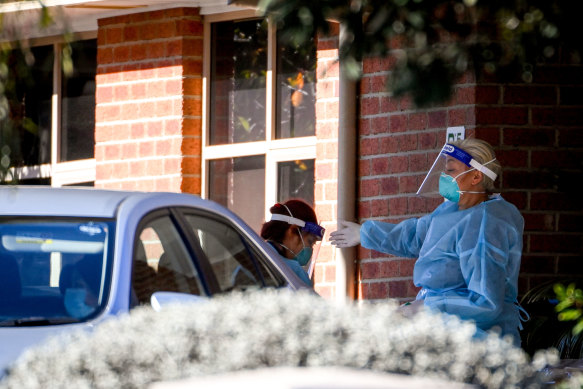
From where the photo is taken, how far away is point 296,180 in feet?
32.3

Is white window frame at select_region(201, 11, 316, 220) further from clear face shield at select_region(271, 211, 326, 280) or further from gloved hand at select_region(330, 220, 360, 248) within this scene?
gloved hand at select_region(330, 220, 360, 248)

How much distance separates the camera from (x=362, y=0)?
12.5ft

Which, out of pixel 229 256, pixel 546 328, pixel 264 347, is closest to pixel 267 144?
pixel 546 328

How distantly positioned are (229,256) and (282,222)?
7.83ft

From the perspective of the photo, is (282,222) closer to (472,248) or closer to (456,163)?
(456,163)

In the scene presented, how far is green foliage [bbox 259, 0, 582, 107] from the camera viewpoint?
3.71m

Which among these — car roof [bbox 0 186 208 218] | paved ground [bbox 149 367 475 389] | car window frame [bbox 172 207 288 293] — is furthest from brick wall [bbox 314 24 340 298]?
paved ground [bbox 149 367 475 389]

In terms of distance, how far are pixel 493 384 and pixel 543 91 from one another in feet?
17.7

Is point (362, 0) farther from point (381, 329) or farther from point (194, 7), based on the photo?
point (194, 7)

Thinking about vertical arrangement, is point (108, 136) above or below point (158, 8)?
below

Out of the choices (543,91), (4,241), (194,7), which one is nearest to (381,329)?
(4,241)

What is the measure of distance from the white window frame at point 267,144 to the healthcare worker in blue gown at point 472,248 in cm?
295

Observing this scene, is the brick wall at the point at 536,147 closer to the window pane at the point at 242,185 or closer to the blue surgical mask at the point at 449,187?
the blue surgical mask at the point at 449,187

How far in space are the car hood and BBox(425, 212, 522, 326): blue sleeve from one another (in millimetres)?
1998
